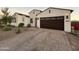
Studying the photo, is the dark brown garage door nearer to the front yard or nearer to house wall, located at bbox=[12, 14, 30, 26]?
house wall, located at bbox=[12, 14, 30, 26]

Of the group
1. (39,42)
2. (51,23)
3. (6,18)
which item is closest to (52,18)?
(51,23)

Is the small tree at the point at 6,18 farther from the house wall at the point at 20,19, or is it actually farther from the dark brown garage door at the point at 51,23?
the dark brown garage door at the point at 51,23

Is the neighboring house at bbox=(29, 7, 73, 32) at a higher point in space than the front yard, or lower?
higher

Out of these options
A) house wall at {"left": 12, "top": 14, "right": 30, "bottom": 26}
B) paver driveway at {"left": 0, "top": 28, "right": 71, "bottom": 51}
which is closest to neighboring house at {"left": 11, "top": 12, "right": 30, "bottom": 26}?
house wall at {"left": 12, "top": 14, "right": 30, "bottom": 26}

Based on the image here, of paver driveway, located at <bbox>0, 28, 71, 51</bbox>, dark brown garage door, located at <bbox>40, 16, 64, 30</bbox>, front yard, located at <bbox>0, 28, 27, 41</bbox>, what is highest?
dark brown garage door, located at <bbox>40, 16, 64, 30</bbox>

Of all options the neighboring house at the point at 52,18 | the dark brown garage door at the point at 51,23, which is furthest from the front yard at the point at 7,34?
the dark brown garage door at the point at 51,23

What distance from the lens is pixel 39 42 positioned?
6.36ft

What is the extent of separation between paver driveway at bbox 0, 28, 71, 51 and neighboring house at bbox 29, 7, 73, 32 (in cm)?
9

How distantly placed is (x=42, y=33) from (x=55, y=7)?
0.38 m

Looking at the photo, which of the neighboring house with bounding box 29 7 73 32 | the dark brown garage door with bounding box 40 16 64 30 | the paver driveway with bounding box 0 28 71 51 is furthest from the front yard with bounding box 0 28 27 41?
the dark brown garage door with bounding box 40 16 64 30

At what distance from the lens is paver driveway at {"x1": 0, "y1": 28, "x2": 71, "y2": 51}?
1917 mm
